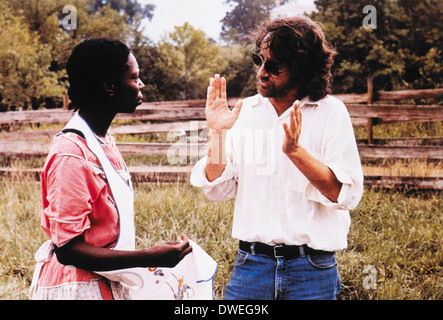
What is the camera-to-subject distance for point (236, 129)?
187 centimetres

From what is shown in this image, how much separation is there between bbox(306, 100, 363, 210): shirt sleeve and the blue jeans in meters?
0.26

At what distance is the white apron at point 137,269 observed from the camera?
4.91 ft

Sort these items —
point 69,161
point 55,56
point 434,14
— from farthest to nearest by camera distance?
point 55,56 < point 434,14 < point 69,161

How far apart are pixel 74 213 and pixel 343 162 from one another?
1.00 meters

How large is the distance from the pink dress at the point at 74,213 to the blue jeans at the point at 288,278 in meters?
0.53

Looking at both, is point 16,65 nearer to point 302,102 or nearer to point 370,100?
point 370,100

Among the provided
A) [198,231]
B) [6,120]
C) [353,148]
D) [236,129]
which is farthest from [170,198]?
[6,120]

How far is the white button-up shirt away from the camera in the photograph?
1.67 metres

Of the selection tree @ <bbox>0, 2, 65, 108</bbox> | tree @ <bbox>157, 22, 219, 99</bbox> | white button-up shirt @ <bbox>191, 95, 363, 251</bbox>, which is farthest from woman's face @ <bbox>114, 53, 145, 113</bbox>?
tree @ <bbox>157, 22, 219, 99</bbox>

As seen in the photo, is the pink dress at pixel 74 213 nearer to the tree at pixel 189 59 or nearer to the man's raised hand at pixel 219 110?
the man's raised hand at pixel 219 110

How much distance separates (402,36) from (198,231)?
8699 millimetres

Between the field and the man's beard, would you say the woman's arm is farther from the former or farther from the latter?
the field

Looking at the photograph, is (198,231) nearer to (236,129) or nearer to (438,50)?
(236,129)

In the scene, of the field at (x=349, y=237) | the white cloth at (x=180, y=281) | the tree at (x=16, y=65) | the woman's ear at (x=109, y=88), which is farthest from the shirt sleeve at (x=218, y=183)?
the tree at (x=16, y=65)
